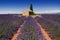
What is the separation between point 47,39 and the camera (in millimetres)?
10258

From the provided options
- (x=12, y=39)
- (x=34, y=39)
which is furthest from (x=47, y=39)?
(x=12, y=39)

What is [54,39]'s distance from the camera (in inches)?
388

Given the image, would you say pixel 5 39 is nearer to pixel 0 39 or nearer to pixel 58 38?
pixel 0 39

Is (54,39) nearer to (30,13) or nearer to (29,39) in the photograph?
(29,39)

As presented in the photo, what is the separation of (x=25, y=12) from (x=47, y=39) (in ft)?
174

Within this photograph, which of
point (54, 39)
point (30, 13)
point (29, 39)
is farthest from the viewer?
point (30, 13)

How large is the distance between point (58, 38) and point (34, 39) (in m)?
1.96

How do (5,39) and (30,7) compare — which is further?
(30,7)

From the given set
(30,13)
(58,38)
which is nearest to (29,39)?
(58,38)

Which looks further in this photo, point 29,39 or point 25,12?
point 25,12

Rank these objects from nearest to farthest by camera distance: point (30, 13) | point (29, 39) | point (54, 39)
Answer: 1. point (29, 39)
2. point (54, 39)
3. point (30, 13)

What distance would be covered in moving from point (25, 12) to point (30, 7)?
175 inches

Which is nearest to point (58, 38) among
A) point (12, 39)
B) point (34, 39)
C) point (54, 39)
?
point (54, 39)

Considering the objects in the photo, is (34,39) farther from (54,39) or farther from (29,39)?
(54,39)
